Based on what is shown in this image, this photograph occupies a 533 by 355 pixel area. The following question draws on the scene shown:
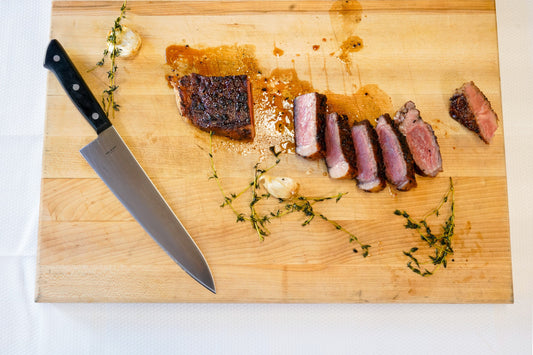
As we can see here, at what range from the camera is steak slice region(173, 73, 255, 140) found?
102 inches

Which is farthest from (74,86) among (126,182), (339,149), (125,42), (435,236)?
(435,236)

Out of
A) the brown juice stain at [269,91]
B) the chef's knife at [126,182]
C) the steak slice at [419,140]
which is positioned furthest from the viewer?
the brown juice stain at [269,91]

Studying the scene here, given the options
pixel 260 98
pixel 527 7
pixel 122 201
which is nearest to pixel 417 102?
pixel 260 98

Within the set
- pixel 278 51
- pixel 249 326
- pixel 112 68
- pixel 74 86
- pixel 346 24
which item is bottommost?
pixel 249 326

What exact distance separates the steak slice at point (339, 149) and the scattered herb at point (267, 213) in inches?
6.1

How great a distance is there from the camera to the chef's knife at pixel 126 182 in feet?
8.27

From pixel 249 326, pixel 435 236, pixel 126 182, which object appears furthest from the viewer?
pixel 249 326

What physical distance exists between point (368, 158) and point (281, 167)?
58 cm

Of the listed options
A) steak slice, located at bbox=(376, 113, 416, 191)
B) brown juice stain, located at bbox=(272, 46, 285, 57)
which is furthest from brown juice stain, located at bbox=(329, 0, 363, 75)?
steak slice, located at bbox=(376, 113, 416, 191)

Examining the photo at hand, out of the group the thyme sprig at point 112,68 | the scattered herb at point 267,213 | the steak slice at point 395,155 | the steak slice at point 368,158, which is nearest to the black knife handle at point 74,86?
the thyme sprig at point 112,68

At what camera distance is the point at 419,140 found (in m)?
2.67

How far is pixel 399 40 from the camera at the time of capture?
2.82 metres

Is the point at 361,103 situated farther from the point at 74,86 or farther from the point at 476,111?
the point at 74,86

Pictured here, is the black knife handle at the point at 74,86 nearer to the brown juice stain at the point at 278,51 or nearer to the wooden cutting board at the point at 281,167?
the wooden cutting board at the point at 281,167
